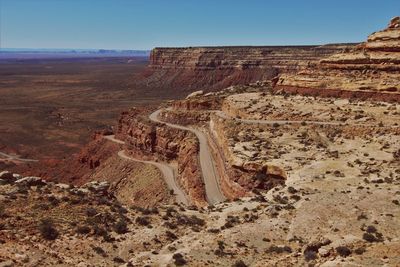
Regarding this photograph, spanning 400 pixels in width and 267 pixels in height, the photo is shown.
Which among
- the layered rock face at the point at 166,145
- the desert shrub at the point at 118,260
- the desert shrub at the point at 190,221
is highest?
the desert shrub at the point at 118,260

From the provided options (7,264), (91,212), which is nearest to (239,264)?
(91,212)

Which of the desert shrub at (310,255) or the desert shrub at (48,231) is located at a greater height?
the desert shrub at (310,255)

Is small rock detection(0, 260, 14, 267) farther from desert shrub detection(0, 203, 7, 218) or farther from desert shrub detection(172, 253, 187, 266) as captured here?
desert shrub detection(172, 253, 187, 266)

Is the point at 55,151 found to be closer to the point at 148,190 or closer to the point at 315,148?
the point at 148,190

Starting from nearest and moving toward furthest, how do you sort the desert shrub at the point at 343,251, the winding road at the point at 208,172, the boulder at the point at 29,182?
1. the desert shrub at the point at 343,251
2. the boulder at the point at 29,182
3. the winding road at the point at 208,172

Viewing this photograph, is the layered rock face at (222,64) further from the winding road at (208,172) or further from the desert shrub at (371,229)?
the desert shrub at (371,229)

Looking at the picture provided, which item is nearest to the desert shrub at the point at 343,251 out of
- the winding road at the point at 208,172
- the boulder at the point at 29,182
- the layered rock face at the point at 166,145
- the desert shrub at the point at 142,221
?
the desert shrub at the point at 142,221

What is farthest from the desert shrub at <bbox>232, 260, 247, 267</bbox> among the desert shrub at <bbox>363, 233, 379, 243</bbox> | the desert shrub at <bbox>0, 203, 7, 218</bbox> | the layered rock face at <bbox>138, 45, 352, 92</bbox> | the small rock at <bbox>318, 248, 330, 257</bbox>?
the layered rock face at <bbox>138, 45, 352, 92</bbox>
